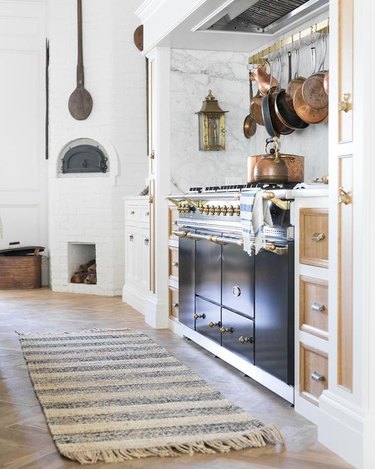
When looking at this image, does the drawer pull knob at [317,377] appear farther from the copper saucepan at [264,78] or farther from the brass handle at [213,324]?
the copper saucepan at [264,78]

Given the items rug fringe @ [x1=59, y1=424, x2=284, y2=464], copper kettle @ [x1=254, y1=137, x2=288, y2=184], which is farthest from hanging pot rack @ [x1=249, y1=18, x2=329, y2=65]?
rug fringe @ [x1=59, y1=424, x2=284, y2=464]

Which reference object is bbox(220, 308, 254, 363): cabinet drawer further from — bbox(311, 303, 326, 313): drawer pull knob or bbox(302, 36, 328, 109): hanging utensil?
bbox(302, 36, 328, 109): hanging utensil

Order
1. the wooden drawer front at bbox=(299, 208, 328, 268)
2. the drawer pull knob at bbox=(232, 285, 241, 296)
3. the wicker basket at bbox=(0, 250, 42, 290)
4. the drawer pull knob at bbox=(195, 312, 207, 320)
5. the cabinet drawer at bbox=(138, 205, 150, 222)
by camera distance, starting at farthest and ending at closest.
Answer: the wicker basket at bbox=(0, 250, 42, 290) → the cabinet drawer at bbox=(138, 205, 150, 222) → the drawer pull knob at bbox=(195, 312, 207, 320) → the drawer pull knob at bbox=(232, 285, 241, 296) → the wooden drawer front at bbox=(299, 208, 328, 268)

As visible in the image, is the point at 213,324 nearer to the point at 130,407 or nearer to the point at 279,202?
the point at 130,407

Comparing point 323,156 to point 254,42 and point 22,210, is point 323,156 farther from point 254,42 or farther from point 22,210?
point 22,210

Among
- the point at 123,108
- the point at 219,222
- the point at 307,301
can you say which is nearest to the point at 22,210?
the point at 123,108

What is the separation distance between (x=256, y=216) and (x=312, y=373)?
0.79 m

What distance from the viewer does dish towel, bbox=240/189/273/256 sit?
3.59 metres

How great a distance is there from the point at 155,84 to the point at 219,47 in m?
0.56

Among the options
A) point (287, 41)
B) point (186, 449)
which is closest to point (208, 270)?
point (287, 41)

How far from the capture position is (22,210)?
844cm

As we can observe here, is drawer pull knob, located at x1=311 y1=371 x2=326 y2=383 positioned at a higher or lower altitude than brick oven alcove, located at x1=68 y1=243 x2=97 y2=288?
lower

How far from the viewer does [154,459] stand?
9.49 feet

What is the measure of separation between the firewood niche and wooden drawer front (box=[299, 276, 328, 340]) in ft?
15.7
